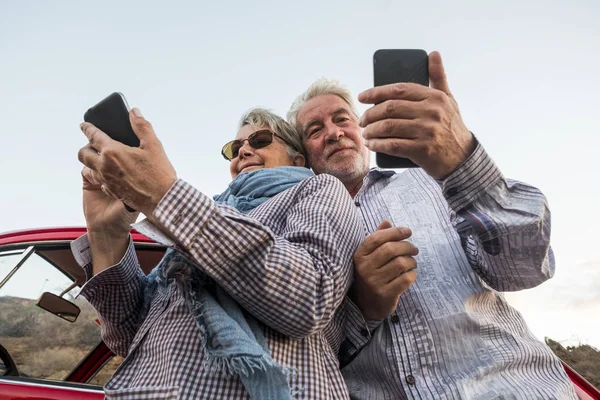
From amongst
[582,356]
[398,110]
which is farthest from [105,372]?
[582,356]

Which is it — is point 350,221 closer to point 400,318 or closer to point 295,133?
point 400,318

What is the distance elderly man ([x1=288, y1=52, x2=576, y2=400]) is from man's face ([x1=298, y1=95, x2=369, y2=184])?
32.7 inches

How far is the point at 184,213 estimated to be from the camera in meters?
1.26

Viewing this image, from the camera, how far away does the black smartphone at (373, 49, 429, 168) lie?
1441mm

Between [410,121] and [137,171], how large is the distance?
0.79 meters

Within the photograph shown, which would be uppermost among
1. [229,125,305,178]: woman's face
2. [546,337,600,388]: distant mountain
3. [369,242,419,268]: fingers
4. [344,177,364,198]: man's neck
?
[229,125,305,178]: woman's face

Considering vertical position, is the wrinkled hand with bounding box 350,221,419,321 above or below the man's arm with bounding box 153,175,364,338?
below

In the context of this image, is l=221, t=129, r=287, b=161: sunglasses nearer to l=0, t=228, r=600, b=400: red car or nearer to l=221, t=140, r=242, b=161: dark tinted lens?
l=221, t=140, r=242, b=161: dark tinted lens

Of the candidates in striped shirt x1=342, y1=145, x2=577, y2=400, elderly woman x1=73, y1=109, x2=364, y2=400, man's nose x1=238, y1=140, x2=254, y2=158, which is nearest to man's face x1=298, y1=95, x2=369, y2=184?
man's nose x1=238, y1=140, x2=254, y2=158

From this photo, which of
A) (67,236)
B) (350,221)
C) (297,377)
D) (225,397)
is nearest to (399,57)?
(350,221)

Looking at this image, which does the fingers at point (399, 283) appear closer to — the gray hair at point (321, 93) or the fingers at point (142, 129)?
the fingers at point (142, 129)

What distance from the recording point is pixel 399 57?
57.8 inches

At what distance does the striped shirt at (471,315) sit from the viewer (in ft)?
5.13

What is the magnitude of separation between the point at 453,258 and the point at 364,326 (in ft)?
1.61
